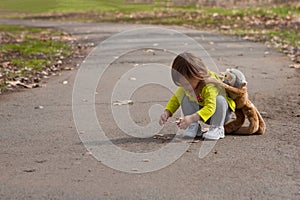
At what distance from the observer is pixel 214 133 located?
451 cm

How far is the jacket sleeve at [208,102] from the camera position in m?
4.43

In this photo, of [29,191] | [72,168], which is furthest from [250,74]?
[29,191]

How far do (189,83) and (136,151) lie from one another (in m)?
0.64

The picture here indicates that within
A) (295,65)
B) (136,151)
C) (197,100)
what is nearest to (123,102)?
(197,100)

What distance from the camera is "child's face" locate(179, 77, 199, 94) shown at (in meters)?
4.46

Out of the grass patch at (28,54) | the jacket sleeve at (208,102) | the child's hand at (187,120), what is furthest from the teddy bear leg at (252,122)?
the grass patch at (28,54)

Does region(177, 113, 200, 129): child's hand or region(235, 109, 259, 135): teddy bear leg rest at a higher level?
region(177, 113, 200, 129): child's hand

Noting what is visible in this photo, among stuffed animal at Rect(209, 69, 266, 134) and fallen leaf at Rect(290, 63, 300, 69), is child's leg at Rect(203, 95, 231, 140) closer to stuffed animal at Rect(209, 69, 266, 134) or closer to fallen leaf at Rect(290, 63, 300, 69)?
stuffed animal at Rect(209, 69, 266, 134)

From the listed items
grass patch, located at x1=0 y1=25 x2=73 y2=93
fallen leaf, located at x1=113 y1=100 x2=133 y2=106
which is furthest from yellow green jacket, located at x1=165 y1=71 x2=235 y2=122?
grass patch, located at x1=0 y1=25 x2=73 y2=93

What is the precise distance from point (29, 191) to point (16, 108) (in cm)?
296

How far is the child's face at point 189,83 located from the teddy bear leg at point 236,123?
16.8 inches

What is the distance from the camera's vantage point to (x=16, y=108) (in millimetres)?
6152

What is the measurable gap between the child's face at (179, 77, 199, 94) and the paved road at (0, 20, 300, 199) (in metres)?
0.43

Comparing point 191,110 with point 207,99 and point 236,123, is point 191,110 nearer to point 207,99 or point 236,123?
point 207,99
